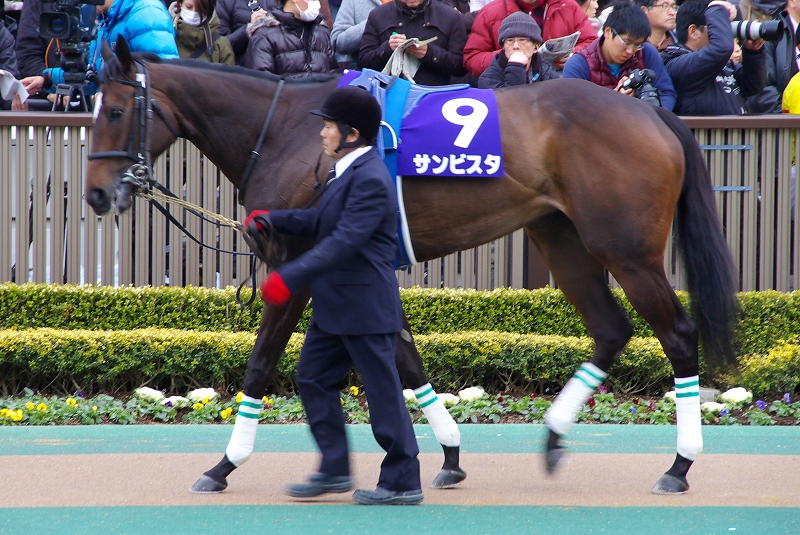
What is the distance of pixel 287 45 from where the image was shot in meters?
7.41

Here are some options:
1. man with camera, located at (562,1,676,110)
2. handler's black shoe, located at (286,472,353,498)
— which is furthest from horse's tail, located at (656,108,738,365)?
man with camera, located at (562,1,676,110)

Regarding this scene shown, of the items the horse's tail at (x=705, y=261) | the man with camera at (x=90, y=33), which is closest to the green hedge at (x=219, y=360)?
the man with camera at (x=90, y=33)

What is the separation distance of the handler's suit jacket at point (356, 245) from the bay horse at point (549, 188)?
346mm

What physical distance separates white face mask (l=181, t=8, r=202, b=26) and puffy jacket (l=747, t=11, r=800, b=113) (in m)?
4.50

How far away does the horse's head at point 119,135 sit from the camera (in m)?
4.25

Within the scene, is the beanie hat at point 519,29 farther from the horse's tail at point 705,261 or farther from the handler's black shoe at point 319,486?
the handler's black shoe at point 319,486

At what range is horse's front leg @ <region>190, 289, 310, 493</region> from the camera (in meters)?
4.07

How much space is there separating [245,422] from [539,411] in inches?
98.6

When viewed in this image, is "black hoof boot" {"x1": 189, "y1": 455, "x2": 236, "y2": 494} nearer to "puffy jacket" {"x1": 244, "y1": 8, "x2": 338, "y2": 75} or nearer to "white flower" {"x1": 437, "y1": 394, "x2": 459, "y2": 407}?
"white flower" {"x1": 437, "y1": 394, "x2": 459, "y2": 407}

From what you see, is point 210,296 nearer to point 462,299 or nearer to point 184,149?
point 184,149

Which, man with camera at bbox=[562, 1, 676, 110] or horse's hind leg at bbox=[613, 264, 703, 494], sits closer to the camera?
horse's hind leg at bbox=[613, 264, 703, 494]

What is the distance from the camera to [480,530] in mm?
3527

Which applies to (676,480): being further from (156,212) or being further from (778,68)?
(778,68)

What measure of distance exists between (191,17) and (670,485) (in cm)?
517
